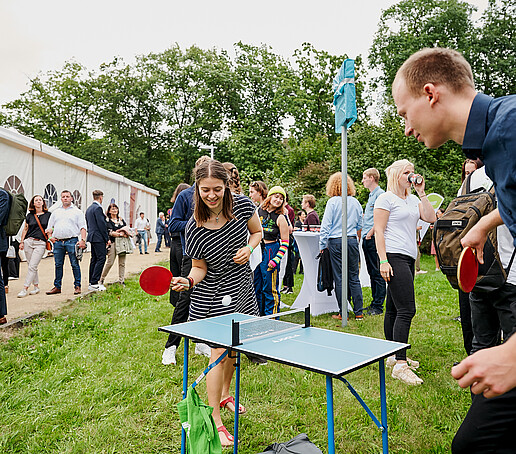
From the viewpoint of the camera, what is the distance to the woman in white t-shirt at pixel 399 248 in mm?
4148

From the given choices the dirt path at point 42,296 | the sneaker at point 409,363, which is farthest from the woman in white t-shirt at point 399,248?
the dirt path at point 42,296

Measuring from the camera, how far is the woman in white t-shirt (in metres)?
4.15

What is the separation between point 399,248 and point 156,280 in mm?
2436

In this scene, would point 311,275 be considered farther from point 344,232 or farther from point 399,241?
point 399,241

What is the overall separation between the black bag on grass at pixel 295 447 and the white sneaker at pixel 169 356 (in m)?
2.16

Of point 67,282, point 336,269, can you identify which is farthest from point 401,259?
point 67,282

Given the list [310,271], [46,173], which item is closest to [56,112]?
[46,173]

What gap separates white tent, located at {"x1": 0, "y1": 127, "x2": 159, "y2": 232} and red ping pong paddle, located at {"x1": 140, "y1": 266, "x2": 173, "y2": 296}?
9122mm

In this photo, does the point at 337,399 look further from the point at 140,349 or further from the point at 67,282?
the point at 67,282

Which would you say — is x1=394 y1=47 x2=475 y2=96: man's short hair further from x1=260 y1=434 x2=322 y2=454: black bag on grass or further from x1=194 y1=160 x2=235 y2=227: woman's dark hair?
x1=260 y1=434 x2=322 y2=454: black bag on grass

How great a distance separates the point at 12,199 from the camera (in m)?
6.66

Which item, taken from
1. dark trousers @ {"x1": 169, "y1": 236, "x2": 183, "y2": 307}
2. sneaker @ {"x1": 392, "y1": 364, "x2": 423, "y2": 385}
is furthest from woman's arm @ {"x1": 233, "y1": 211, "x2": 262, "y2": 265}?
dark trousers @ {"x1": 169, "y1": 236, "x2": 183, "y2": 307}

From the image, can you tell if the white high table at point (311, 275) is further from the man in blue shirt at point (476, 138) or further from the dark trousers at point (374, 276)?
the man in blue shirt at point (476, 138)

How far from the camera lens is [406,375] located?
4145mm
